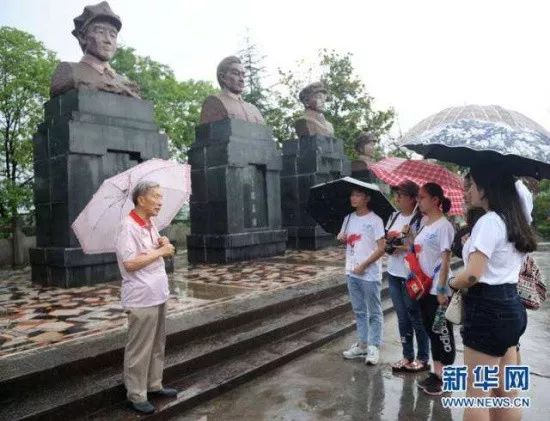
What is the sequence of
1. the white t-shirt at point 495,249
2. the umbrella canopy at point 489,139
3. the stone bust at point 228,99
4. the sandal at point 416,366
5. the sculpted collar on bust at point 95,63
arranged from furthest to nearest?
the stone bust at point 228,99 → the sculpted collar on bust at point 95,63 → the sandal at point 416,366 → the umbrella canopy at point 489,139 → the white t-shirt at point 495,249

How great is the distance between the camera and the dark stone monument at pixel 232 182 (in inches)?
408

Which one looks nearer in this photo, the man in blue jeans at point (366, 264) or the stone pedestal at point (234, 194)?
the man in blue jeans at point (366, 264)

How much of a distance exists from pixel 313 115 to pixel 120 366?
1119 centimetres

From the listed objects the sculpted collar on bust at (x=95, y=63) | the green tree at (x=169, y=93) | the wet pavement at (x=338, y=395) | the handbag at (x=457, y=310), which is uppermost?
the green tree at (x=169, y=93)

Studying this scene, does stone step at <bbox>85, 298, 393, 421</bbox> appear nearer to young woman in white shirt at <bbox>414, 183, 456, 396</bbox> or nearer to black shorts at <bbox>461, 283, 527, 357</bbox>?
young woman in white shirt at <bbox>414, 183, 456, 396</bbox>

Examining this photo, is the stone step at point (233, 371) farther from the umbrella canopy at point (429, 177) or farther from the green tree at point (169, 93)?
the green tree at point (169, 93)

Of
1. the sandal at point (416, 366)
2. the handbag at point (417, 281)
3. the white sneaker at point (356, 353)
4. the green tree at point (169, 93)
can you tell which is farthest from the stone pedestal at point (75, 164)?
the green tree at point (169, 93)

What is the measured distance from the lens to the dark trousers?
12.2 feet

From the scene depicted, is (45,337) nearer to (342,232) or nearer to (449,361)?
(342,232)

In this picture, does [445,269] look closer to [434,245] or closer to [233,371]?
[434,245]

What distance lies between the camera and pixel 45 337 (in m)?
4.50

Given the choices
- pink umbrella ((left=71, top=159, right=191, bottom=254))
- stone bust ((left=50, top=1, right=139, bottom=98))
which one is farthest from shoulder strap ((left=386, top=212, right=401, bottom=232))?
stone bust ((left=50, top=1, right=139, bottom=98))

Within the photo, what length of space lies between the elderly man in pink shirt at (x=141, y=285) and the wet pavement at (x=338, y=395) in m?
0.56

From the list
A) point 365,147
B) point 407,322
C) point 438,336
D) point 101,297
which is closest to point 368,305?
point 407,322
